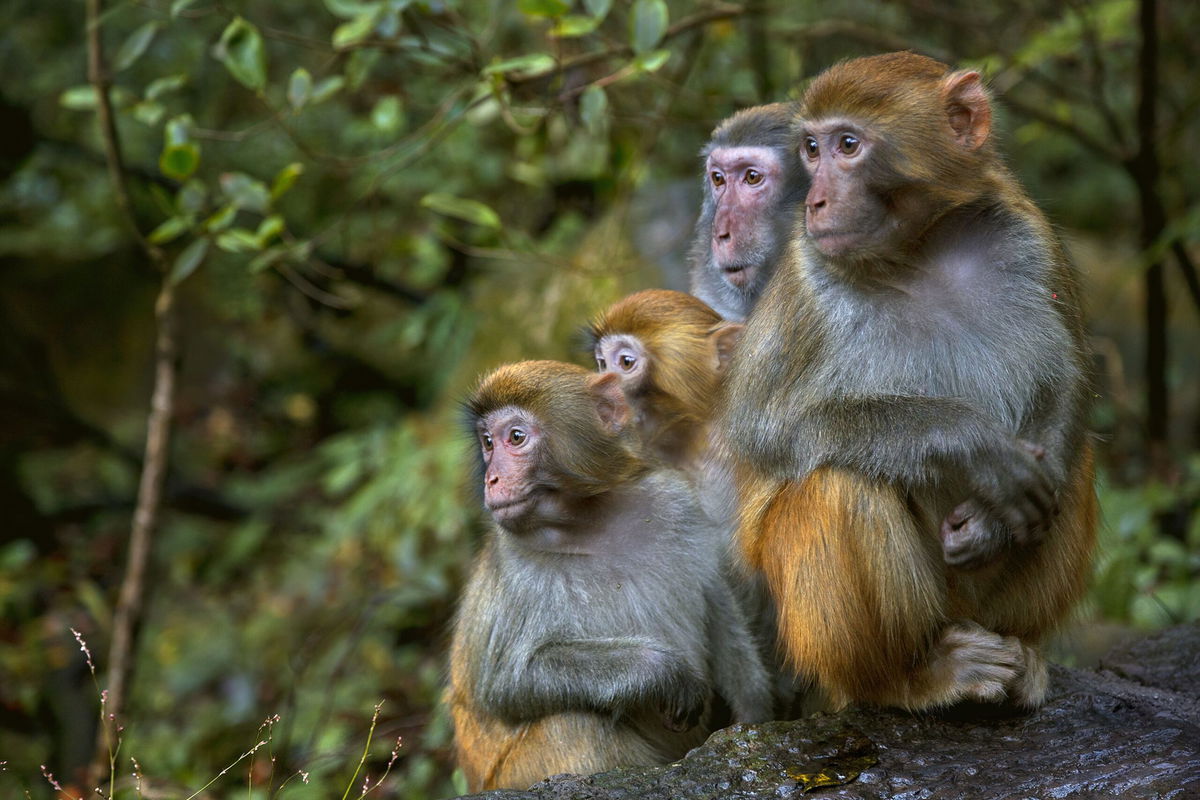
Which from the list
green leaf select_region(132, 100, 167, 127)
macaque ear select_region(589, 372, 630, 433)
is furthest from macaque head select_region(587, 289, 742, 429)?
green leaf select_region(132, 100, 167, 127)

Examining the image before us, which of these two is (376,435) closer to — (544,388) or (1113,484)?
(544,388)

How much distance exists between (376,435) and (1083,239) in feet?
23.7

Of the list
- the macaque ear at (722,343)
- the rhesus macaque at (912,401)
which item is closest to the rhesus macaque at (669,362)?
the macaque ear at (722,343)

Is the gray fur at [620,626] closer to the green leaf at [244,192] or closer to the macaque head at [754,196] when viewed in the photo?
the macaque head at [754,196]

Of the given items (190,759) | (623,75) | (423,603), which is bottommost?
(190,759)

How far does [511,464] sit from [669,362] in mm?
798

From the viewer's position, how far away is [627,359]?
14.7 feet

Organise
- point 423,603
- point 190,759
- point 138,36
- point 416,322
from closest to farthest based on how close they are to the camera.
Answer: point 138,36 → point 190,759 → point 423,603 → point 416,322

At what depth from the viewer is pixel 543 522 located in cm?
406

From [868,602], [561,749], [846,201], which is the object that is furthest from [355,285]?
[868,602]

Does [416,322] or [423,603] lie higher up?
[416,322]

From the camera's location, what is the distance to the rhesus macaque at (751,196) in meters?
4.37

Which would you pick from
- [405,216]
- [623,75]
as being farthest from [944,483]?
[405,216]

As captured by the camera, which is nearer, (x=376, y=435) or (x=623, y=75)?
(x=623, y=75)
